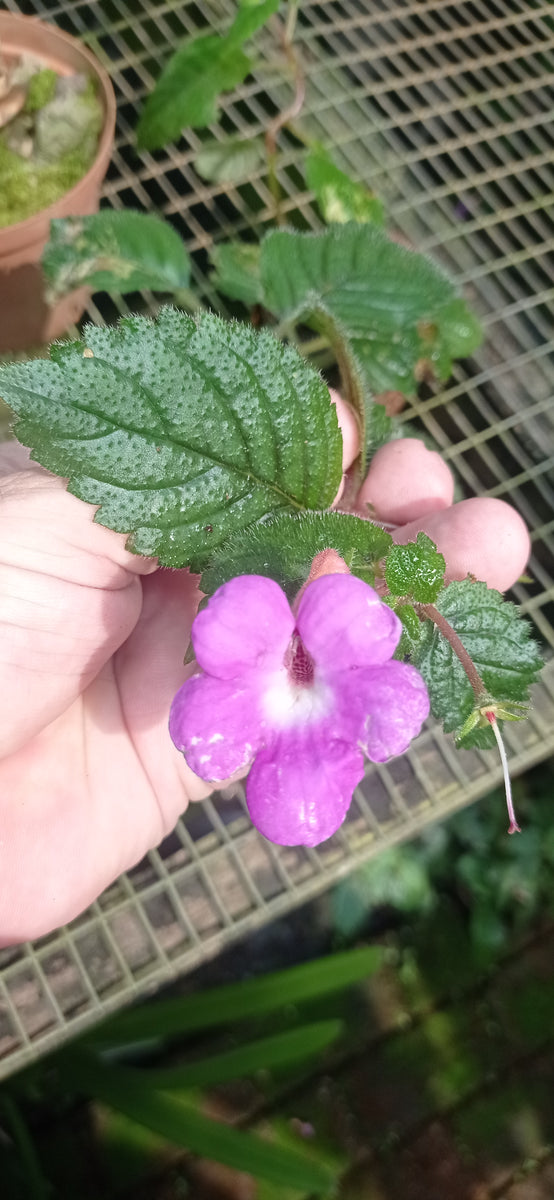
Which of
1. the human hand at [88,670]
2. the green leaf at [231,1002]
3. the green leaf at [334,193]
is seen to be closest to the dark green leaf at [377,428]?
the human hand at [88,670]

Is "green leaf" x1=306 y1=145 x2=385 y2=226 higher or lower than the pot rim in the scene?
higher

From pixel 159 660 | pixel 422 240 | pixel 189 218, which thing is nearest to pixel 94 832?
pixel 159 660

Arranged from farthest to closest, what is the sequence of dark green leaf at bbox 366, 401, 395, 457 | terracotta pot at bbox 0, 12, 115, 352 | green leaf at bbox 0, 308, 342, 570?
terracotta pot at bbox 0, 12, 115, 352 < dark green leaf at bbox 366, 401, 395, 457 < green leaf at bbox 0, 308, 342, 570

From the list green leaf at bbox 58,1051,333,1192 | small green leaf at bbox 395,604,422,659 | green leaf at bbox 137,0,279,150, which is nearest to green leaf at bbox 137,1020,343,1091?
green leaf at bbox 58,1051,333,1192

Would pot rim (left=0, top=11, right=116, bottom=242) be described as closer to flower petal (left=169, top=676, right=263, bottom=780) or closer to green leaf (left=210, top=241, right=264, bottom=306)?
green leaf (left=210, top=241, right=264, bottom=306)

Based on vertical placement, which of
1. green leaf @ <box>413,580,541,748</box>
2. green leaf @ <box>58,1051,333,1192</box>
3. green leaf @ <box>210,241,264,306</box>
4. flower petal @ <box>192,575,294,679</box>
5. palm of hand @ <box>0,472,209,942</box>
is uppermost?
flower petal @ <box>192,575,294,679</box>

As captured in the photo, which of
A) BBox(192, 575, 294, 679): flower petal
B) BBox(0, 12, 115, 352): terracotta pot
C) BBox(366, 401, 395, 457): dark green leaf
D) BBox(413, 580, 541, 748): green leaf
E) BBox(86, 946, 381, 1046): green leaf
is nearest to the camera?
BBox(192, 575, 294, 679): flower petal
